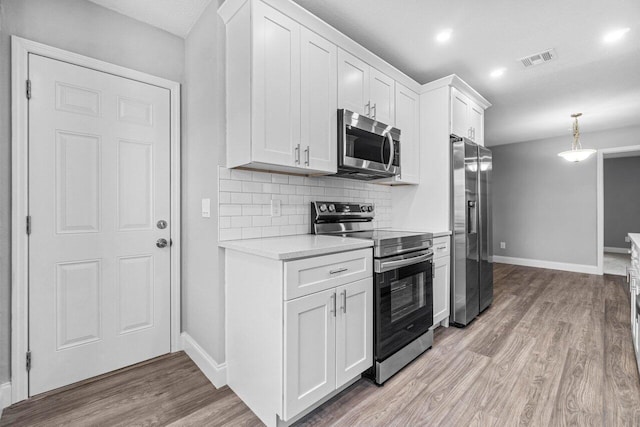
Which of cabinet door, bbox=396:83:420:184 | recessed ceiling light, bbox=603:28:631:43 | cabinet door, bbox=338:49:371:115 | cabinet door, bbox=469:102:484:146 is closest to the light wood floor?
cabinet door, bbox=396:83:420:184

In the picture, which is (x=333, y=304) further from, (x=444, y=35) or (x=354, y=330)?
(x=444, y=35)

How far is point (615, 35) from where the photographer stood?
2.37 meters

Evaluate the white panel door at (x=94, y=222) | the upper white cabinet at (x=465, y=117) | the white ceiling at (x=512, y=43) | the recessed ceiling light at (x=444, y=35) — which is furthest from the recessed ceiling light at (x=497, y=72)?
the white panel door at (x=94, y=222)

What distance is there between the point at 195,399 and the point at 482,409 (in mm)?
1689

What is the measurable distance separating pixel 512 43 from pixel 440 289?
7.28 feet

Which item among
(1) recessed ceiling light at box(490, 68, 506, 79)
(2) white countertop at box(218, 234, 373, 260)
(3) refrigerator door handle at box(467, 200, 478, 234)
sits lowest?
(2) white countertop at box(218, 234, 373, 260)

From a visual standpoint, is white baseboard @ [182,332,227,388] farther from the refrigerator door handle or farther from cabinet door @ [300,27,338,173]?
the refrigerator door handle

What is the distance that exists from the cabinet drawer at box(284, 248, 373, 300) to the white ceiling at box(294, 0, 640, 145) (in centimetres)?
172

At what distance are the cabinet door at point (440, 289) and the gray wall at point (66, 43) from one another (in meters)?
2.77

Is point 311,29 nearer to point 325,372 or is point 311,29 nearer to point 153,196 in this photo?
point 153,196

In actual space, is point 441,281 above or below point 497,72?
below

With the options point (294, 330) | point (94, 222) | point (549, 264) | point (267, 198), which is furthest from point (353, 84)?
point (549, 264)

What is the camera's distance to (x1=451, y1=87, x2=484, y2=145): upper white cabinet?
9.82 ft

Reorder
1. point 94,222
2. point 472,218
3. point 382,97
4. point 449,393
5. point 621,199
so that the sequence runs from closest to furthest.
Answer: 1. point 449,393
2. point 94,222
3. point 382,97
4. point 472,218
5. point 621,199
